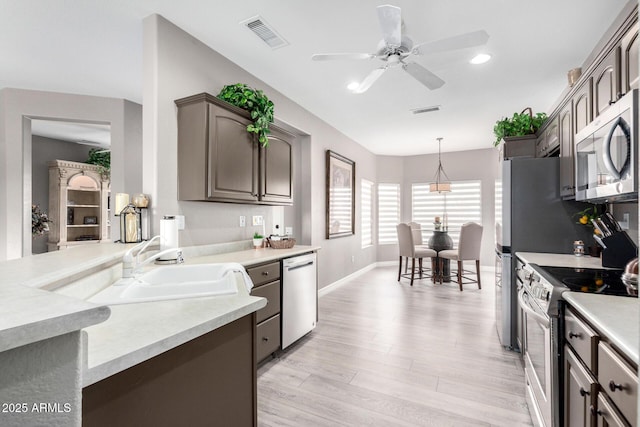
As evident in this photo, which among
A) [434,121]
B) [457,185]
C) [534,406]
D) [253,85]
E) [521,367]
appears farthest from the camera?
[457,185]

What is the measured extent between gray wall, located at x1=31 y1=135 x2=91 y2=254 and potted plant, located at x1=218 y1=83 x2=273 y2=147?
183 inches

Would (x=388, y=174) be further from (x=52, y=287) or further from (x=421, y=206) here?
(x=52, y=287)

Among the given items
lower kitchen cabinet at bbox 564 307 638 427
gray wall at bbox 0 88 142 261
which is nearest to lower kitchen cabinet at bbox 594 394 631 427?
lower kitchen cabinet at bbox 564 307 638 427

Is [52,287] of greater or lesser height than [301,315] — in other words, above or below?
above

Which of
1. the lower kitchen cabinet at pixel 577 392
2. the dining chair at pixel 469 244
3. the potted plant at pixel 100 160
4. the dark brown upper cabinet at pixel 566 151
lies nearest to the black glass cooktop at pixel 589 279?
the lower kitchen cabinet at pixel 577 392

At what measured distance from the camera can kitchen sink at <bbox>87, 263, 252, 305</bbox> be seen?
1215 millimetres

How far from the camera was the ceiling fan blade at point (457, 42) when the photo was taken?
1.90 meters

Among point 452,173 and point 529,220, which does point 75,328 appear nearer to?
point 529,220

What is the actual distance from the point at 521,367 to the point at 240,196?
105 inches

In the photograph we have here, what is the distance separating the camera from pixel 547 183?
2.65 m

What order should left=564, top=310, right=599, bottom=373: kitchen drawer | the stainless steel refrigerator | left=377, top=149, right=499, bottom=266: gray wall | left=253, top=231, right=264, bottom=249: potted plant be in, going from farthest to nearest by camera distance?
left=377, top=149, right=499, bottom=266: gray wall → left=253, top=231, right=264, bottom=249: potted plant → the stainless steel refrigerator → left=564, top=310, right=599, bottom=373: kitchen drawer

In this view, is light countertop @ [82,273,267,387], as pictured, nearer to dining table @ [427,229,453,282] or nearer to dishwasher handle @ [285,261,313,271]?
dishwasher handle @ [285,261,313,271]

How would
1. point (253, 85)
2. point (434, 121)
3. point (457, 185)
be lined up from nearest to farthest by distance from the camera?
1. point (253, 85)
2. point (434, 121)
3. point (457, 185)

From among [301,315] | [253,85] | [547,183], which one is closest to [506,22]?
[547,183]
